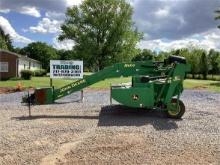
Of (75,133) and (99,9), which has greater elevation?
(99,9)

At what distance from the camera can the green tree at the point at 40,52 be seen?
125 m

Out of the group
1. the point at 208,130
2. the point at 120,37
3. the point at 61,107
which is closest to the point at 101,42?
the point at 120,37

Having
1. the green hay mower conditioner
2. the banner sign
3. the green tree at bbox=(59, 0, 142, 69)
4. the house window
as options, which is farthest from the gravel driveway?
the green tree at bbox=(59, 0, 142, 69)

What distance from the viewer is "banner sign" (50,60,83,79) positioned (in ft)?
68.4

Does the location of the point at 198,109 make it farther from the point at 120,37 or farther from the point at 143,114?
the point at 120,37

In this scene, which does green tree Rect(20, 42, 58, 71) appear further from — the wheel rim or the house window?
the wheel rim

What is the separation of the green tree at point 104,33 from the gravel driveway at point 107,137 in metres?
47.4

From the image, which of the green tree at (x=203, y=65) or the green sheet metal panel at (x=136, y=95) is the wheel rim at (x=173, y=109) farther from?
the green tree at (x=203, y=65)

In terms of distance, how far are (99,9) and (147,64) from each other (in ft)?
172

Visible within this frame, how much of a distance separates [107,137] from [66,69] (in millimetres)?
10767

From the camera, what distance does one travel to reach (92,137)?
1054cm

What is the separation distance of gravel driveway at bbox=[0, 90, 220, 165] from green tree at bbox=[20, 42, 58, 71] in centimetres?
10853

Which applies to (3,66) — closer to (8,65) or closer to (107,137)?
(8,65)

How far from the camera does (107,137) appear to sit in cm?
1055
